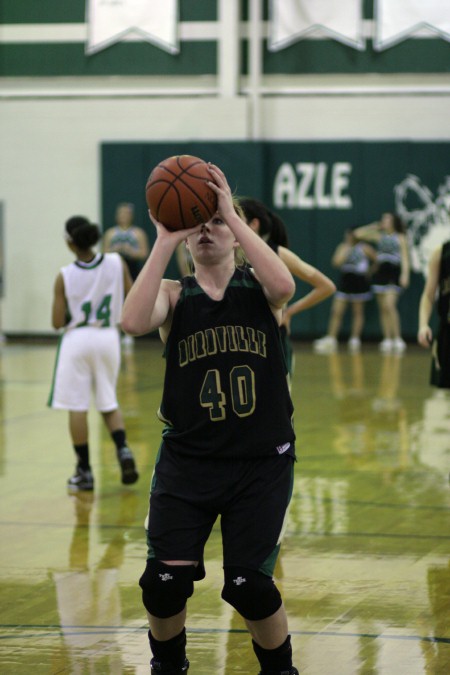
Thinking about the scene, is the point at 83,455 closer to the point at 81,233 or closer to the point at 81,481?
the point at 81,481

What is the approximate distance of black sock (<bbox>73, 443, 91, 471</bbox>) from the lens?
743 centimetres

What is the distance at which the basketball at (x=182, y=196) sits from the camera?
11.3 feet

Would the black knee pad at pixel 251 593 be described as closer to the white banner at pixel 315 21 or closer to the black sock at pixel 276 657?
the black sock at pixel 276 657

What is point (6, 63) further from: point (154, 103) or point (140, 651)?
point (140, 651)

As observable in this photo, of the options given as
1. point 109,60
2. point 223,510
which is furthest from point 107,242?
point 223,510

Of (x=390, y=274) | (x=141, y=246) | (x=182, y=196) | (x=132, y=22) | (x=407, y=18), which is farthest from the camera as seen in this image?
(x=132, y=22)

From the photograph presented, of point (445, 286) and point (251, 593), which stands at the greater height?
point (445, 286)

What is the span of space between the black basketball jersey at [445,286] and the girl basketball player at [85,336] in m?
1.98

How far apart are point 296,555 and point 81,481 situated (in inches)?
81.5

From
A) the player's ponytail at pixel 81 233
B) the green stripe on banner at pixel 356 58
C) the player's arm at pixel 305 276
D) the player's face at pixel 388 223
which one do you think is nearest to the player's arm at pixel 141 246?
the green stripe on banner at pixel 356 58

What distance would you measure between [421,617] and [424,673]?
2.17ft

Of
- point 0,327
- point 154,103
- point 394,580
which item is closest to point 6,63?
point 154,103

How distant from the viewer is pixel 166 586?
11.5 feet

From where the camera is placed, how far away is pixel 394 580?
5.34m
